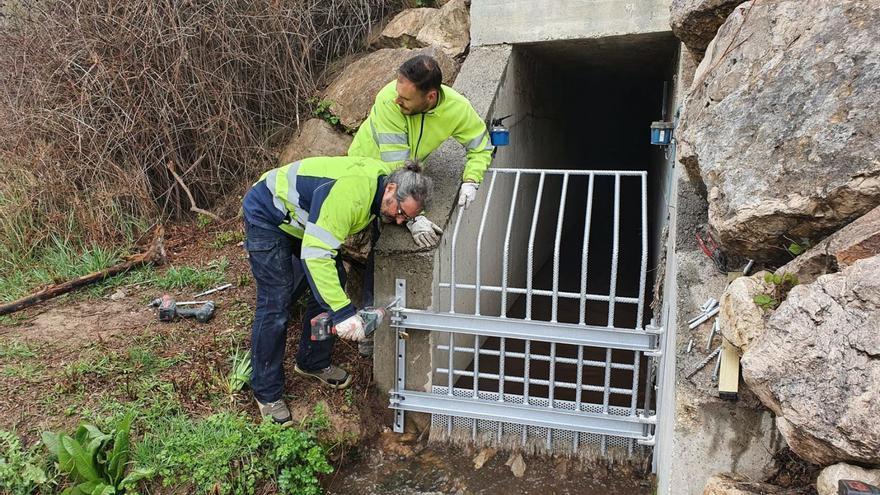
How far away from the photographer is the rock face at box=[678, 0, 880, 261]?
1.95 m

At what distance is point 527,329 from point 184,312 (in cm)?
255

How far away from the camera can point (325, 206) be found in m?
3.00

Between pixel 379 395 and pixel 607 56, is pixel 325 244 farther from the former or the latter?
pixel 607 56

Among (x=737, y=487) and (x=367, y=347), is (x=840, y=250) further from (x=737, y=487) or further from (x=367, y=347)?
(x=367, y=347)

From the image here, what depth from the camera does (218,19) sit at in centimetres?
542

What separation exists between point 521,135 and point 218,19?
300cm

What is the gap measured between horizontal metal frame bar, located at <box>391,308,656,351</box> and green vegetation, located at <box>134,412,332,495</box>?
0.90 meters

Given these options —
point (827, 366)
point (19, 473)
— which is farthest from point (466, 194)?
point (19, 473)

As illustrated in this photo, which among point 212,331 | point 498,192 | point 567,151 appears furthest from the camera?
point 567,151

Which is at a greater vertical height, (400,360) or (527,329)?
(527,329)

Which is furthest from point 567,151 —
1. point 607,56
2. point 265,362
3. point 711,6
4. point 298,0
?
point 265,362

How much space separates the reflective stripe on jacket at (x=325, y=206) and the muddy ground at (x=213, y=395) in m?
0.96

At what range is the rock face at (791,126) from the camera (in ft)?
6.40

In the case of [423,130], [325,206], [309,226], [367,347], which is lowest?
[367,347]
